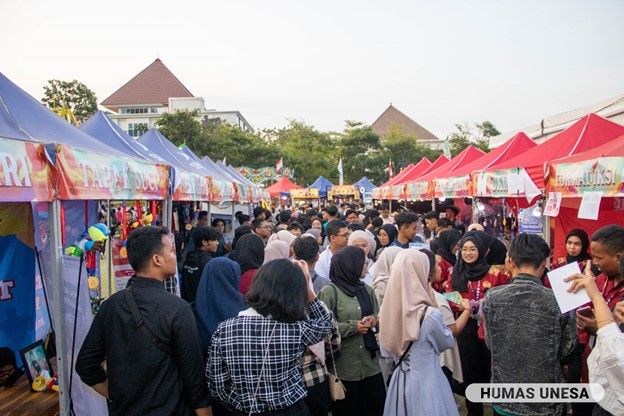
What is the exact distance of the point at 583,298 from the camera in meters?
2.26

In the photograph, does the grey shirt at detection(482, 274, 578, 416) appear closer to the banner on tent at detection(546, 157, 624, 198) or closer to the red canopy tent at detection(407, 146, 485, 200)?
the banner on tent at detection(546, 157, 624, 198)

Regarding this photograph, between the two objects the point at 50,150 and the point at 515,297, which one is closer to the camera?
the point at 515,297

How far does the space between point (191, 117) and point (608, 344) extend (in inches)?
1372

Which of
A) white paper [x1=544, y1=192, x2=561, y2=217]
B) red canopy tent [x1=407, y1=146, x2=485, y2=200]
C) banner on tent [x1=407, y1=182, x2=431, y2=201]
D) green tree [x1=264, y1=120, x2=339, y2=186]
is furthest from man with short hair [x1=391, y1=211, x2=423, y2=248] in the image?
green tree [x1=264, y1=120, x2=339, y2=186]

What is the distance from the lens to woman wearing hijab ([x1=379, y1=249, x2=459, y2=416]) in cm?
291

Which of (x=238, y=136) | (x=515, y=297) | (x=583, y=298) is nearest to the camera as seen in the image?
(x=583, y=298)

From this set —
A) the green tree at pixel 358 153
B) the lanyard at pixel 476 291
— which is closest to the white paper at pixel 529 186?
the lanyard at pixel 476 291

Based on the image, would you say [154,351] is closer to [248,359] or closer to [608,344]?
[248,359]

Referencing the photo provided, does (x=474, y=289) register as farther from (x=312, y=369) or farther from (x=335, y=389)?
(x=312, y=369)

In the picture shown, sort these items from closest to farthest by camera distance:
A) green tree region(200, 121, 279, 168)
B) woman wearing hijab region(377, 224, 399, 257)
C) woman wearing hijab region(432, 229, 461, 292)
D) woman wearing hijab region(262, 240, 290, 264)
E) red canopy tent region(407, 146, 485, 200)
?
1. woman wearing hijab region(262, 240, 290, 264)
2. woman wearing hijab region(432, 229, 461, 292)
3. woman wearing hijab region(377, 224, 399, 257)
4. red canopy tent region(407, 146, 485, 200)
5. green tree region(200, 121, 279, 168)

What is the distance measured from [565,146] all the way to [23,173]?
624cm

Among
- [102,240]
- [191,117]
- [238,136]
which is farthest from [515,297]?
[238,136]

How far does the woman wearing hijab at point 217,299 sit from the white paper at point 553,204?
3778 millimetres

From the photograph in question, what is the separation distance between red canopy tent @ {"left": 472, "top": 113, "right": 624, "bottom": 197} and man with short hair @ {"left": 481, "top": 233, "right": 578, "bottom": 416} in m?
3.78
